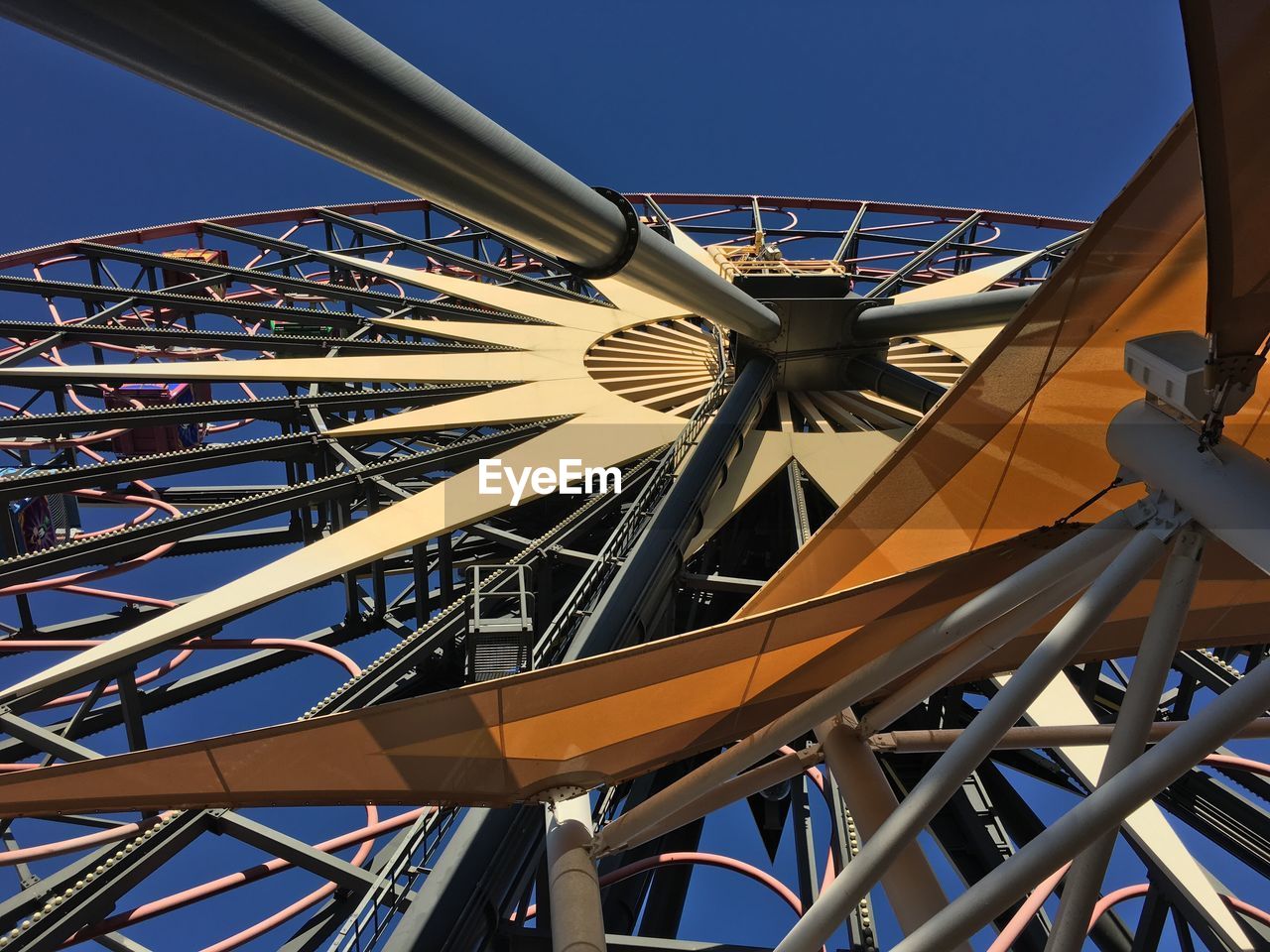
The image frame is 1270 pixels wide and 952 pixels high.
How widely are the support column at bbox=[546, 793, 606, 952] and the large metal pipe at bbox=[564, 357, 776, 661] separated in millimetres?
2046

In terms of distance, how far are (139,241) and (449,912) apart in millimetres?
21086

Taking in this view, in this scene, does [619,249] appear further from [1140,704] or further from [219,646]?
[219,646]

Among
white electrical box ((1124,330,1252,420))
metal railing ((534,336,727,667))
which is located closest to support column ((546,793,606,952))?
metal railing ((534,336,727,667))

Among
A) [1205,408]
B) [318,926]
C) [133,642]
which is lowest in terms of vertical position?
[318,926]

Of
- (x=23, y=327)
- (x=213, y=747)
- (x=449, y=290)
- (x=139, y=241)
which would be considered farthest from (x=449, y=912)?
(x=139, y=241)

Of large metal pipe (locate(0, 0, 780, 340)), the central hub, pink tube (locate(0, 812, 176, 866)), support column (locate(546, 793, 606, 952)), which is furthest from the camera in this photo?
the central hub

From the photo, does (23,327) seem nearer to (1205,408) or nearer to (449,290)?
(449,290)

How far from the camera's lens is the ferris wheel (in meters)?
3.39

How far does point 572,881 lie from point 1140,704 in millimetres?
2637

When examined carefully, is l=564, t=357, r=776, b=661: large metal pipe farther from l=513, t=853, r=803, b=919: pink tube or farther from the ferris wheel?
l=513, t=853, r=803, b=919: pink tube

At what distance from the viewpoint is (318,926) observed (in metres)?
7.55

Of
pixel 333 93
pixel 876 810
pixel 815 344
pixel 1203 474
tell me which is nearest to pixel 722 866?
pixel 876 810

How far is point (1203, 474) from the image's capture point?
3.40 m

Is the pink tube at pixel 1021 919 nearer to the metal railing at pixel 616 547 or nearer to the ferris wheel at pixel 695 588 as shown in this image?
the ferris wheel at pixel 695 588
